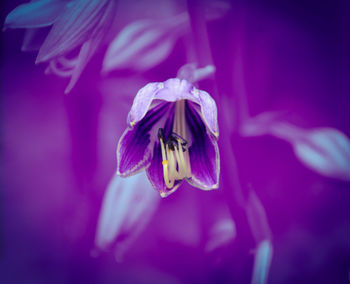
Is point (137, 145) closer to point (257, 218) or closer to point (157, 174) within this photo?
point (157, 174)

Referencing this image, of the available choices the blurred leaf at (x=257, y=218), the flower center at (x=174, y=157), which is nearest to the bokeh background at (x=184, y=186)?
the blurred leaf at (x=257, y=218)

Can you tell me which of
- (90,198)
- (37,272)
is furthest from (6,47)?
(37,272)

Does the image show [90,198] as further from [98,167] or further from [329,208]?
[329,208]

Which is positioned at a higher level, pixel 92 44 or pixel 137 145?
pixel 92 44

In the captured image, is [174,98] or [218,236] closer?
[174,98]

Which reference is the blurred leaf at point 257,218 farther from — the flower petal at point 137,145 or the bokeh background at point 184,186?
the flower petal at point 137,145

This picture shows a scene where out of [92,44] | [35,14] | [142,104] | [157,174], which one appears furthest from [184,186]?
[35,14]

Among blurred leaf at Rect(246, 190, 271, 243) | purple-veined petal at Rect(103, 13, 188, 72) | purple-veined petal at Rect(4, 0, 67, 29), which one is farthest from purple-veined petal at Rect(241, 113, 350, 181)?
purple-veined petal at Rect(4, 0, 67, 29)
